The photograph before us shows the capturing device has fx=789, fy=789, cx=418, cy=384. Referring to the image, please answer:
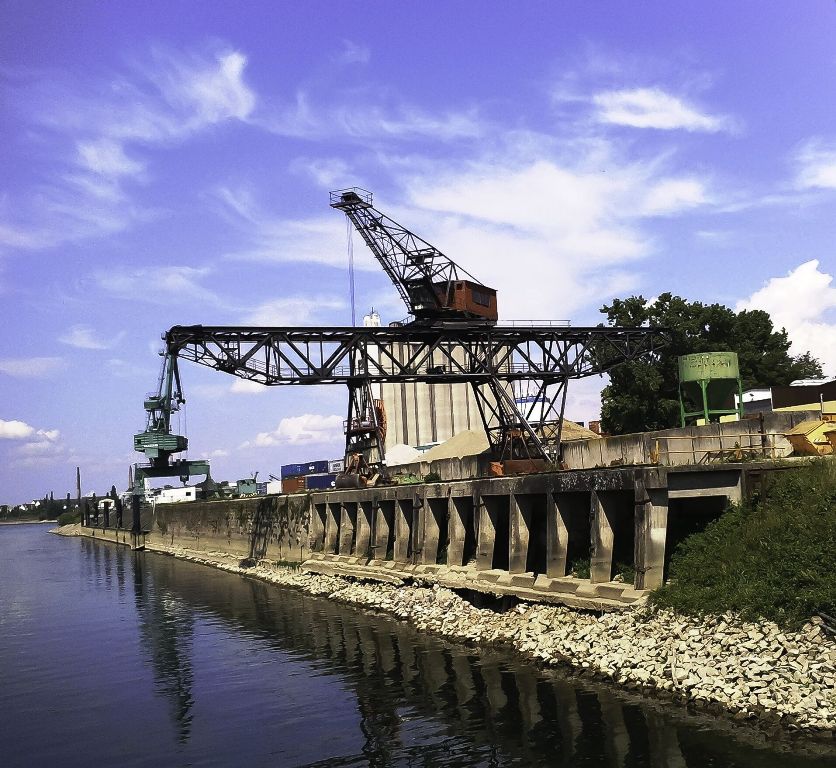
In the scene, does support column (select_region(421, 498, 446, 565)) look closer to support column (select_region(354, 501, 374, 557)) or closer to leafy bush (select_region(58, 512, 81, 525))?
support column (select_region(354, 501, 374, 557))

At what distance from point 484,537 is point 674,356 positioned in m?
32.6

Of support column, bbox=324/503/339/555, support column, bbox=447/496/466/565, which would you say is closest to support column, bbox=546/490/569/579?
support column, bbox=447/496/466/565

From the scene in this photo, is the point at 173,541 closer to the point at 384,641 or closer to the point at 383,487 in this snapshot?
the point at 383,487

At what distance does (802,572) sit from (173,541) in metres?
78.2

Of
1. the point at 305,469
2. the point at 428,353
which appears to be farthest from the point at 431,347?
the point at 305,469

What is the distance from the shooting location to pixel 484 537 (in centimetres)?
→ 3506

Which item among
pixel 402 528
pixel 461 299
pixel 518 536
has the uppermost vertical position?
pixel 461 299

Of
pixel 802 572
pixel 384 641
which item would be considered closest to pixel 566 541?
pixel 384 641

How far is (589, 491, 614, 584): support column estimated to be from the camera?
27.4 m

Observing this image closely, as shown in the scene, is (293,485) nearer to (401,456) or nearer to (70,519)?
(401,456)

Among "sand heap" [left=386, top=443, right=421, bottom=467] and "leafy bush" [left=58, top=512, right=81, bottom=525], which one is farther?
"leafy bush" [left=58, top=512, right=81, bottom=525]

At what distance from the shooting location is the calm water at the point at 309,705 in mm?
18297

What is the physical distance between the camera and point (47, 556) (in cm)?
9638

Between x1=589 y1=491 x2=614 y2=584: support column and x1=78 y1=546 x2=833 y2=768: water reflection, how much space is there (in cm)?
442
